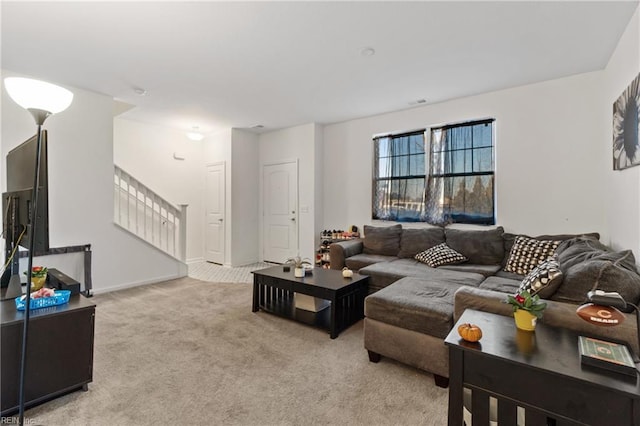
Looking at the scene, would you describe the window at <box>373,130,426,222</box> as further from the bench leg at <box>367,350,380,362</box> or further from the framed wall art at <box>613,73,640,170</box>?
the bench leg at <box>367,350,380,362</box>

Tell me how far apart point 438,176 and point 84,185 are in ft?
15.2

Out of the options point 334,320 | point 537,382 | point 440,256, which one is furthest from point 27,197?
point 440,256

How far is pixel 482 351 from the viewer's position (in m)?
1.18

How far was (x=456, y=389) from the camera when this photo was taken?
1.25m

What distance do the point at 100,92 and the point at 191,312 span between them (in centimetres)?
300

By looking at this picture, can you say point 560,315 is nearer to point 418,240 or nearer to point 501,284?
point 501,284

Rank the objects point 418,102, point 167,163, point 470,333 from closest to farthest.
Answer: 1. point 470,333
2. point 418,102
3. point 167,163

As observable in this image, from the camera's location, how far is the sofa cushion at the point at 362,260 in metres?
3.74

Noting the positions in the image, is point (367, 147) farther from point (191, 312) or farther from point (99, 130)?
point (99, 130)

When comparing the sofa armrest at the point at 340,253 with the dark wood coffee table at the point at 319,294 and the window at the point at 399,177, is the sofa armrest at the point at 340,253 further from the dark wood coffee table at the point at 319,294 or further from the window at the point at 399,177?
the window at the point at 399,177

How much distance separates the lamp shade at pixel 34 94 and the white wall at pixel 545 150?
159 inches

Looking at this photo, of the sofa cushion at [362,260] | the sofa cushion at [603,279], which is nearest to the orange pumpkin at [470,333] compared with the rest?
the sofa cushion at [603,279]

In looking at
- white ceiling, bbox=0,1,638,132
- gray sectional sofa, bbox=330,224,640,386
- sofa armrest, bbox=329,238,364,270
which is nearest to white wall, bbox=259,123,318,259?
sofa armrest, bbox=329,238,364,270

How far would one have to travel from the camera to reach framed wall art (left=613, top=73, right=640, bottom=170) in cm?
205
